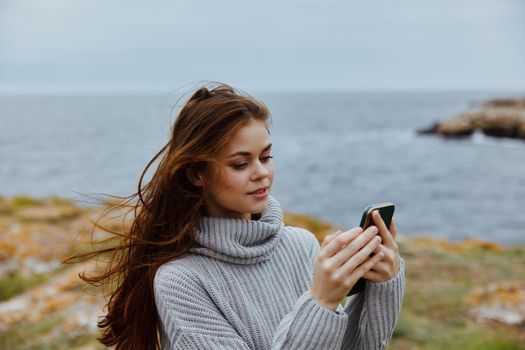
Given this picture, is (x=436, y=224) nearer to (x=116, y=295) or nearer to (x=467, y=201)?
(x=467, y=201)

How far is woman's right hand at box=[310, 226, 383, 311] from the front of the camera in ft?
5.56

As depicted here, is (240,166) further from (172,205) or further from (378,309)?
(378,309)

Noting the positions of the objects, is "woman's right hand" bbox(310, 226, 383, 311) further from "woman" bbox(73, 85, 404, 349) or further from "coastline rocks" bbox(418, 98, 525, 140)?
"coastline rocks" bbox(418, 98, 525, 140)

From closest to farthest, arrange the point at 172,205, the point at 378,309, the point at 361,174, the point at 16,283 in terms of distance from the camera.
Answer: the point at 378,309, the point at 172,205, the point at 16,283, the point at 361,174

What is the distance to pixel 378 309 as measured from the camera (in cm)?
192

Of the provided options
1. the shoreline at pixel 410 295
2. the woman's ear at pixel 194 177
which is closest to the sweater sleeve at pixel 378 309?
the woman's ear at pixel 194 177

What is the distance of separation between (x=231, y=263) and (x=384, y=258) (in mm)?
570

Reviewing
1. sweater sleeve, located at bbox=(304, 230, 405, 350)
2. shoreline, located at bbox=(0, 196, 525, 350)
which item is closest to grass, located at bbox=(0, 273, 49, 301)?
shoreline, located at bbox=(0, 196, 525, 350)

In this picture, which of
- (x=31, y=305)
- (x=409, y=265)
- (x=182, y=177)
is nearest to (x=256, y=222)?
(x=182, y=177)

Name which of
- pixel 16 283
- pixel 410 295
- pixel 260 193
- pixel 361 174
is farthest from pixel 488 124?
pixel 260 193

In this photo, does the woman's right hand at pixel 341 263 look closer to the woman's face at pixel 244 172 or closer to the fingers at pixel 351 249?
the fingers at pixel 351 249

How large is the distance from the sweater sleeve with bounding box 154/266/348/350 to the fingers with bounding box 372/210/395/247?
268 mm

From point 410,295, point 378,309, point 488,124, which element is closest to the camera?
point 378,309

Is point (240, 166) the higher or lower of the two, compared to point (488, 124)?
higher
